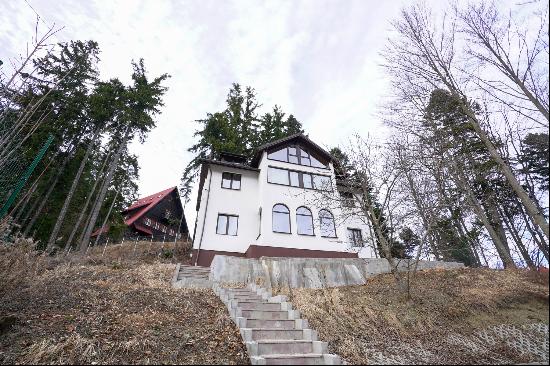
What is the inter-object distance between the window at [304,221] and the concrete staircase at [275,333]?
337 inches

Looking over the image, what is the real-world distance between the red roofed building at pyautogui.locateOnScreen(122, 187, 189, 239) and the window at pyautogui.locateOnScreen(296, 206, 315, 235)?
13.1m

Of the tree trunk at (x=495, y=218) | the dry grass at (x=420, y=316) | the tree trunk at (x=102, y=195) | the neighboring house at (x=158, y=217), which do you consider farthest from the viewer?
the neighboring house at (x=158, y=217)

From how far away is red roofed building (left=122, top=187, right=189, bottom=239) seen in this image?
1021 inches

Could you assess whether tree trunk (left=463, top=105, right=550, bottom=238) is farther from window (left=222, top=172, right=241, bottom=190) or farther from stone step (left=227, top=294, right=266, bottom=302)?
window (left=222, top=172, right=241, bottom=190)

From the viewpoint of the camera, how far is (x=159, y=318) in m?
6.40

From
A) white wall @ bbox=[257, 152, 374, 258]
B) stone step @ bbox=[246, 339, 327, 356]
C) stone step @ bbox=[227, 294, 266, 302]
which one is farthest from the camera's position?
white wall @ bbox=[257, 152, 374, 258]

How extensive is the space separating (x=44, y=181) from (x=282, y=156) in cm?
1541

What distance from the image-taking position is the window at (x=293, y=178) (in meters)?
17.6

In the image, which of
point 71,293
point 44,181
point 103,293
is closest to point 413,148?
point 103,293

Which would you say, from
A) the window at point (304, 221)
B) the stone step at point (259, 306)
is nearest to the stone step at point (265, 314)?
the stone step at point (259, 306)

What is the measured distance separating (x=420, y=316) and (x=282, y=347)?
432cm

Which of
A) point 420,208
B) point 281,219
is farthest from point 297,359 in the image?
point 281,219

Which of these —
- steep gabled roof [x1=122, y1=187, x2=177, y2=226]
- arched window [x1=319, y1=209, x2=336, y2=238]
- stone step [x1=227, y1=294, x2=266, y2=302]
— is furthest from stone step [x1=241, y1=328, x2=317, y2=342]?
steep gabled roof [x1=122, y1=187, x2=177, y2=226]

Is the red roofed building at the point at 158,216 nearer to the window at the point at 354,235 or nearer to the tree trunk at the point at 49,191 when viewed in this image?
the tree trunk at the point at 49,191
